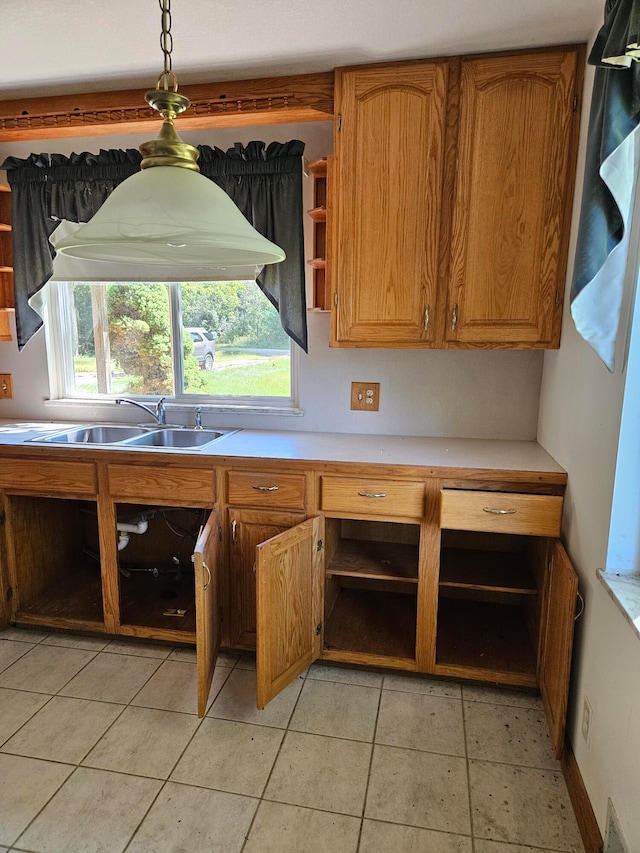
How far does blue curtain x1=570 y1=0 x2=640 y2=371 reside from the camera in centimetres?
121

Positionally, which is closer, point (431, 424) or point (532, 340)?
point (532, 340)

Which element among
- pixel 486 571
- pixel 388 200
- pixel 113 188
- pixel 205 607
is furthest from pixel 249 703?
pixel 113 188

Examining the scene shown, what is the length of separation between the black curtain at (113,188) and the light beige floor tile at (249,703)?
4.82 ft

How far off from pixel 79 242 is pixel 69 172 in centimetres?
195

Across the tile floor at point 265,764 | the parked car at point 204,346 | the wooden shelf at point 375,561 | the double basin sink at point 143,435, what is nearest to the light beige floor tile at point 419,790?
the tile floor at point 265,764

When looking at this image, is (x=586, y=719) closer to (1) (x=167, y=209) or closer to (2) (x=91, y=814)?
(2) (x=91, y=814)

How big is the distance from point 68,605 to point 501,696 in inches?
77.1

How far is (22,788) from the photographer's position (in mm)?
1618

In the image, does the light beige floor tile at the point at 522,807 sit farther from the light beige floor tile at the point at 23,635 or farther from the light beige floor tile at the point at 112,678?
the light beige floor tile at the point at 23,635

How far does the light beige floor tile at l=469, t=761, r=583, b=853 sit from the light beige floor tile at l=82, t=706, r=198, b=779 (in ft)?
3.15

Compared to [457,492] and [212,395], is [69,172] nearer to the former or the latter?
[212,395]

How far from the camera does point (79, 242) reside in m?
1.02

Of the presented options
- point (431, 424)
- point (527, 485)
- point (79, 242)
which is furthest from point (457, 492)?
point (79, 242)

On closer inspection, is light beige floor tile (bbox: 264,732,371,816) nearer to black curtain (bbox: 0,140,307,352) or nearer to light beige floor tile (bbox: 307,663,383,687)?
light beige floor tile (bbox: 307,663,383,687)
